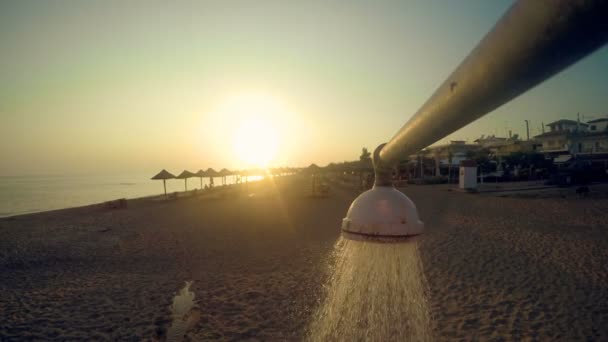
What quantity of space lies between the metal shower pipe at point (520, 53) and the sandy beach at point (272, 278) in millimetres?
6672

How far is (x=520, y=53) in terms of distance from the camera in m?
0.46

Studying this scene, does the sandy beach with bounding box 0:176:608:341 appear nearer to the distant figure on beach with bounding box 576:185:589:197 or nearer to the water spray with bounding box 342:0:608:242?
the distant figure on beach with bounding box 576:185:589:197

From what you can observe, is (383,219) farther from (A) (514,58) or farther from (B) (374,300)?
(B) (374,300)

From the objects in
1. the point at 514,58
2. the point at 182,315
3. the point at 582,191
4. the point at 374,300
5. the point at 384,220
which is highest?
the point at 514,58

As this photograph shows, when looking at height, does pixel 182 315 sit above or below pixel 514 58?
below

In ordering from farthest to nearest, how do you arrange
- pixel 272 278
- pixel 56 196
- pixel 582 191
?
1. pixel 56 196
2. pixel 582 191
3. pixel 272 278

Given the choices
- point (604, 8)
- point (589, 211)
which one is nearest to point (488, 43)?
point (604, 8)

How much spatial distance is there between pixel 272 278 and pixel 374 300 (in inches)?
260

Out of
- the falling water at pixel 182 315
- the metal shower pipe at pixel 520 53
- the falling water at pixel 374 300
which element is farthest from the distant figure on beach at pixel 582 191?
the metal shower pipe at pixel 520 53

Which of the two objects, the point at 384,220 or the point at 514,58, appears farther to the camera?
the point at 384,220

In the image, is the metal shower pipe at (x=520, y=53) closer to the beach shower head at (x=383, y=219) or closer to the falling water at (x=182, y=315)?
the beach shower head at (x=383, y=219)

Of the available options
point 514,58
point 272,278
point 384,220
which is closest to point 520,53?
point 514,58

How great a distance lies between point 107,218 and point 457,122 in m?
25.6

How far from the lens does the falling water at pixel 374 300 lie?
1469mm
